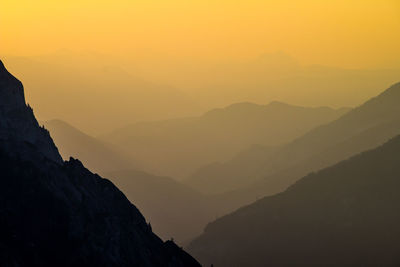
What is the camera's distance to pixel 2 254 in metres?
146

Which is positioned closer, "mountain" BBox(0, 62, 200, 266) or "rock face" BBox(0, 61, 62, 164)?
"mountain" BBox(0, 62, 200, 266)

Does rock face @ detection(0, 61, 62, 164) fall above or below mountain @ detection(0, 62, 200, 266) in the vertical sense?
above

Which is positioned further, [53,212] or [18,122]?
[18,122]

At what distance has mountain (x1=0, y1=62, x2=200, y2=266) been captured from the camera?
160 metres

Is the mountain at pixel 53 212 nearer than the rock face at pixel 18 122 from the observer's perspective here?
Yes

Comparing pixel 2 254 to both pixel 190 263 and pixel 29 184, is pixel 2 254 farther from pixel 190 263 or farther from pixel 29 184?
pixel 190 263

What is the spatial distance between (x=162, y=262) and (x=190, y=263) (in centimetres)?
1361

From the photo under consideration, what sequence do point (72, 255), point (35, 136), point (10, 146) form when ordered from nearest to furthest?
point (72, 255) → point (10, 146) → point (35, 136)

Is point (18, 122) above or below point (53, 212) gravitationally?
above

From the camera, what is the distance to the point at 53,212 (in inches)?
6654

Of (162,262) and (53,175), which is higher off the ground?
(53,175)

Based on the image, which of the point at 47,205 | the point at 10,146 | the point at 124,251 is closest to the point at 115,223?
the point at 124,251

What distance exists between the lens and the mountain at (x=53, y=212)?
525 feet

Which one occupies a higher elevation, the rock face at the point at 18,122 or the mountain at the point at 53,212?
the rock face at the point at 18,122
